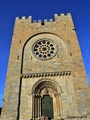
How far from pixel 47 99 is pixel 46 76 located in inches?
83.6

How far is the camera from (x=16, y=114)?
1275cm

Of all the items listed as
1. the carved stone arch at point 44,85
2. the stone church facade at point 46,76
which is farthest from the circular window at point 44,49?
the carved stone arch at point 44,85

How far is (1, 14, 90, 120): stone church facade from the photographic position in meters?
13.0

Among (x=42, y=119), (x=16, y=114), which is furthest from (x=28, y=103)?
(x=42, y=119)

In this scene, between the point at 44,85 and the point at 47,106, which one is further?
the point at 44,85

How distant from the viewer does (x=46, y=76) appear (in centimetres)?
1481

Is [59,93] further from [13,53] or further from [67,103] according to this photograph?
[13,53]

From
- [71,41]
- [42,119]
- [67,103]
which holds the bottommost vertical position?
[42,119]

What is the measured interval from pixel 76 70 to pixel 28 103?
5.38 m

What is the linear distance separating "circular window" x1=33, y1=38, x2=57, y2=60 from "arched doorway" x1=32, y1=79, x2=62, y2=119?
3098 millimetres

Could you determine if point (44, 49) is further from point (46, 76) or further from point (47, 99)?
point (47, 99)

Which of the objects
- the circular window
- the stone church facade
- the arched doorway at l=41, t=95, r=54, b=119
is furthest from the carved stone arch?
the circular window

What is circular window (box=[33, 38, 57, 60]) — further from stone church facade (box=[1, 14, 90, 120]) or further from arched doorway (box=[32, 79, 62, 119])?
arched doorway (box=[32, 79, 62, 119])

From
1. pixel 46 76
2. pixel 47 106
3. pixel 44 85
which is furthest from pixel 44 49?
pixel 47 106
